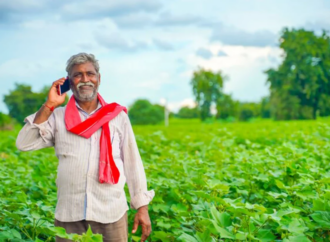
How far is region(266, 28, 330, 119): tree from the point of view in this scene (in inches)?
1815

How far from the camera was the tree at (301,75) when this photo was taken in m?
46.1

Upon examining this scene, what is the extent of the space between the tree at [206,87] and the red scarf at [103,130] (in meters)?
67.5

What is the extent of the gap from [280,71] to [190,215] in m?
44.9

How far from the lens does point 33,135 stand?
3189 millimetres

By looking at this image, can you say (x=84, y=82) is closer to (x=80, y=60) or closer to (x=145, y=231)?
(x=80, y=60)

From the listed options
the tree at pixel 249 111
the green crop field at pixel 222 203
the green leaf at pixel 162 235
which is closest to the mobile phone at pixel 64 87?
the green crop field at pixel 222 203

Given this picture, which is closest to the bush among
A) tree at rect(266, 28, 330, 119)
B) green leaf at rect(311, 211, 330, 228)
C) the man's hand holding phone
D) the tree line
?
the tree line

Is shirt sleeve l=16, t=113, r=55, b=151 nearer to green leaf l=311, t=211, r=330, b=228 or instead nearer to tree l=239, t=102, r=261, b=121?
green leaf l=311, t=211, r=330, b=228

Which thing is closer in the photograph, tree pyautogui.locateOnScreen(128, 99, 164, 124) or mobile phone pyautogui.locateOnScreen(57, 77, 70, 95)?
mobile phone pyautogui.locateOnScreen(57, 77, 70, 95)

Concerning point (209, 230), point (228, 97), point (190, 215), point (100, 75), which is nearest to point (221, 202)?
point (190, 215)

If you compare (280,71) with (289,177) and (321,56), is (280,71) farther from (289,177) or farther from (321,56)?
(289,177)

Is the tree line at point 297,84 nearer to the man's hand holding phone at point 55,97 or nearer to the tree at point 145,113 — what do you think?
the man's hand holding phone at point 55,97

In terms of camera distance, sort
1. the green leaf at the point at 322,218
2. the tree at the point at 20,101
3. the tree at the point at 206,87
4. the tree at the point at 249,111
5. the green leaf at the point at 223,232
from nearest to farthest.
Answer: the green leaf at the point at 223,232
the green leaf at the point at 322,218
the tree at the point at 20,101
the tree at the point at 206,87
the tree at the point at 249,111

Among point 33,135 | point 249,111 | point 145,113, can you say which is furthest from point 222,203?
point 145,113
